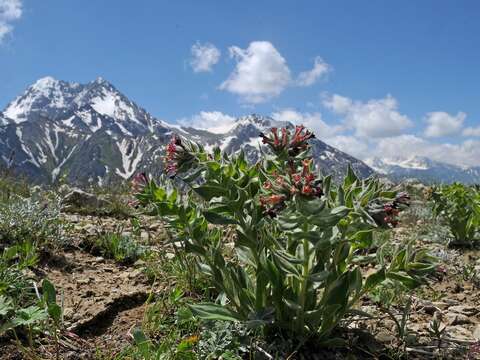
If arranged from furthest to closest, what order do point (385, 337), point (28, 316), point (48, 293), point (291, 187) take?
point (385, 337) → point (48, 293) → point (28, 316) → point (291, 187)

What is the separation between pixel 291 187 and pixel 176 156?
1005mm

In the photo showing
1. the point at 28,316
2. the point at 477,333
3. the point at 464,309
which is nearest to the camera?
the point at 28,316

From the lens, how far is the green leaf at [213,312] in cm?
304

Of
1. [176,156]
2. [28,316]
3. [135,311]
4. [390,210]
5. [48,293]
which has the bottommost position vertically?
[135,311]

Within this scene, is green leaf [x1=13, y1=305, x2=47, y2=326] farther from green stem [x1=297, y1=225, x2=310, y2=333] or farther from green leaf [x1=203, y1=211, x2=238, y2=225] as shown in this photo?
green stem [x1=297, y1=225, x2=310, y2=333]

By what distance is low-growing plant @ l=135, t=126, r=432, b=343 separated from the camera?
9.48 ft

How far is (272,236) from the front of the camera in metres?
3.11

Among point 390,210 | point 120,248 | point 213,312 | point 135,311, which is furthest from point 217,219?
point 120,248

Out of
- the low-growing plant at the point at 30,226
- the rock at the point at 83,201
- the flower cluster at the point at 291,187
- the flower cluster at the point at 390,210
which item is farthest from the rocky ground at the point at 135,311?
the rock at the point at 83,201

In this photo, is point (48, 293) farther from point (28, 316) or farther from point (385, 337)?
point (385, 337)

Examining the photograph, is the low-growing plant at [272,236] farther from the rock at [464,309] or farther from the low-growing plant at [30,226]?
the low-growing plant at [30,226]

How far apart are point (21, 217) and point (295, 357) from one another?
4051 millimetres

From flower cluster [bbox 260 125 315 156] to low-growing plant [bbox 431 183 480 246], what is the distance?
17.5ft

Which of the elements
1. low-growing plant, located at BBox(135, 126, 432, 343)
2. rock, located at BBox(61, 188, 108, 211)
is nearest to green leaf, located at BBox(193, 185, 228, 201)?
low-growing plant, located at BBox(135, 126, 432, 343)
